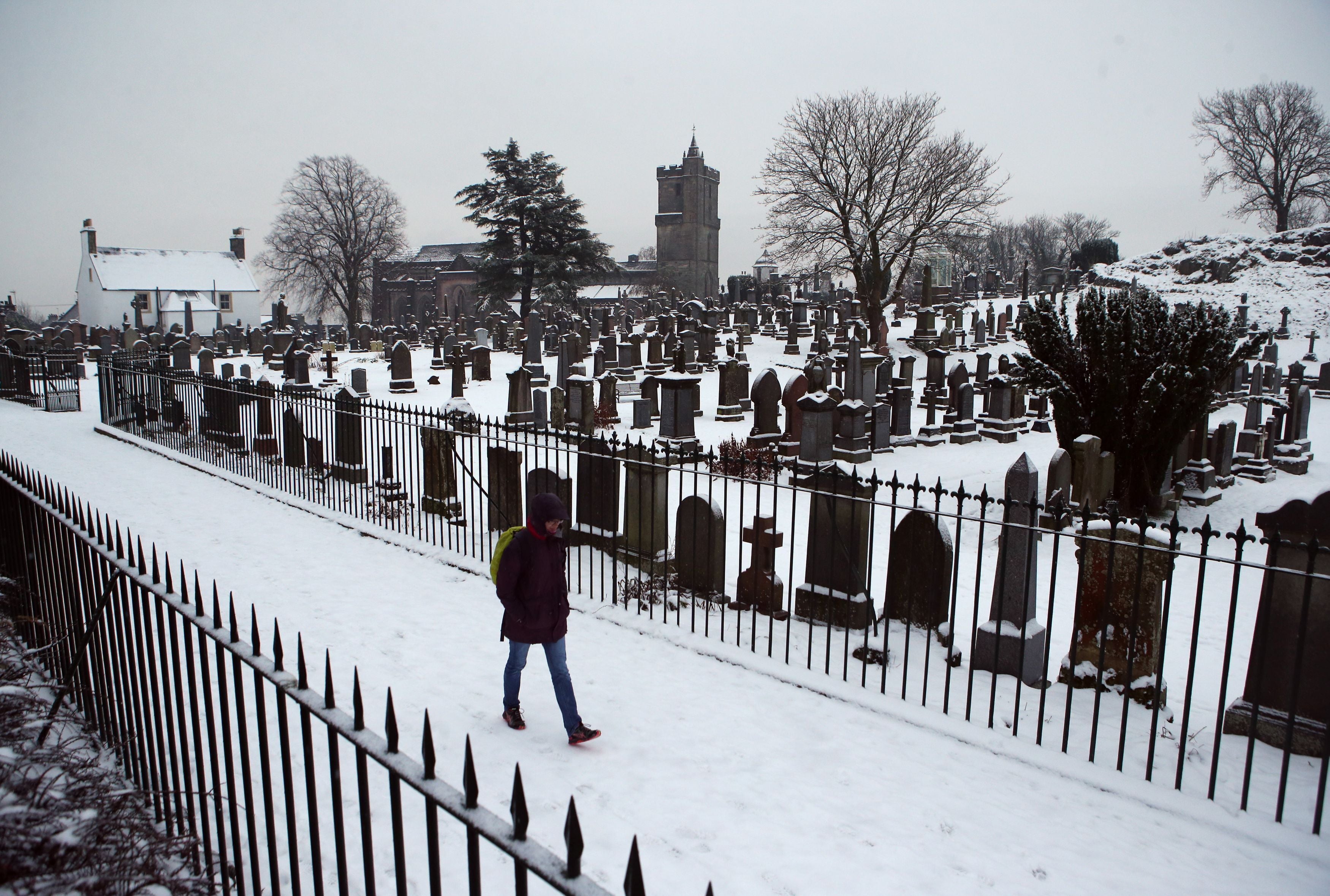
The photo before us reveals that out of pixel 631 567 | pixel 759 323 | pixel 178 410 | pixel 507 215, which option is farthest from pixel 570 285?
pixel 631 567

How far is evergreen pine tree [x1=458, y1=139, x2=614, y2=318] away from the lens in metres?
39.2

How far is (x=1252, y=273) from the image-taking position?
3822cm

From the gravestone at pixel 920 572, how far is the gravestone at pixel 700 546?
53.3 inches

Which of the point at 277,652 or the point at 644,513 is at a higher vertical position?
the point at 277,652

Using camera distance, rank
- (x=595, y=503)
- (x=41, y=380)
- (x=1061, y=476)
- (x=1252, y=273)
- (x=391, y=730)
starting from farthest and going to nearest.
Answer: (x=1252, y=273), (x=41, y=380), (x=1061, y=476), (x=595, y=503), (x=391, y=730)

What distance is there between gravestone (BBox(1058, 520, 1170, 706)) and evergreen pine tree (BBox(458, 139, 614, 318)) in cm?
3577

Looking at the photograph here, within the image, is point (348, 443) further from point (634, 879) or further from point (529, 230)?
point (529, 230)

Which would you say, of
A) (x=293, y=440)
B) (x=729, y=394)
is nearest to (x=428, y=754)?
(x=293, y=440)

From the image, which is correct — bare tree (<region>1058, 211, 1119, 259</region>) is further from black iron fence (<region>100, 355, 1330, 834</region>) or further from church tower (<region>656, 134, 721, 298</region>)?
black iron fence (<region>100, 355, 1330, 834</region>)

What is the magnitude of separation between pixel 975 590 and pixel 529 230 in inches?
1459

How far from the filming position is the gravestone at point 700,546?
6.62m

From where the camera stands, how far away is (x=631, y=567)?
766cm

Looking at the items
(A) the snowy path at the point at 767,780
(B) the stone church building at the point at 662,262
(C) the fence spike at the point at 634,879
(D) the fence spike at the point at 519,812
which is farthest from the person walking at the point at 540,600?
(B) the stone church building at the point at 662,262

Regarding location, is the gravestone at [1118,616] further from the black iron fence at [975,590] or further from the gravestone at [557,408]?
the gravestone at [557,408]
